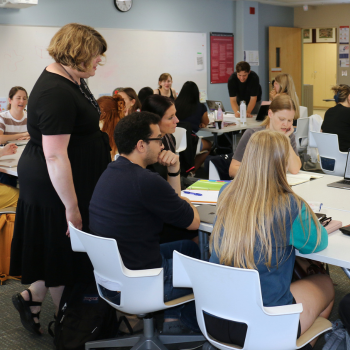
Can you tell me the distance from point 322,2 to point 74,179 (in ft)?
27.5

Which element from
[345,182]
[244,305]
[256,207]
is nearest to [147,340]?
[244,305]

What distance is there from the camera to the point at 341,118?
4.31 meters

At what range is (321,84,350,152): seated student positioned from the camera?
169 inches

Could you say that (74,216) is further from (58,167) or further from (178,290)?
(178,290)

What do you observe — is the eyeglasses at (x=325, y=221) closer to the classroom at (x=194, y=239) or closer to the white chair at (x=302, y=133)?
the classroom at (x=194, y=239)

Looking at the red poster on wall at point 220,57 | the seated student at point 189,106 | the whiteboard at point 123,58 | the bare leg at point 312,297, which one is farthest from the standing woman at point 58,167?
the red poster on wall at point 220,57

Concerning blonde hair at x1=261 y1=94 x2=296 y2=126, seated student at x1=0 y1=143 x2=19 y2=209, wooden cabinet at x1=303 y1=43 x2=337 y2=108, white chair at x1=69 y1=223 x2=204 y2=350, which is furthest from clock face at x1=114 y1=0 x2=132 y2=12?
wooden cabinet at x1=303 y1=43 x2=337 y2=108

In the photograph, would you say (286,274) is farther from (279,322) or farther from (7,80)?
(7,80)

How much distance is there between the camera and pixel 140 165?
2.05 metres

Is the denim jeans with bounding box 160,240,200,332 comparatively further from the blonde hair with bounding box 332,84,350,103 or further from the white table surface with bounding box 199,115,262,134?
the white table surface with bounding box 199,115,262,134

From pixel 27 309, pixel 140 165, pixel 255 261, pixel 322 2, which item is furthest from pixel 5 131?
pixel 322 2

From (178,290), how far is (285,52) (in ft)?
27.8

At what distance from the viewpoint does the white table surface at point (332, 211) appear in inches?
67.3

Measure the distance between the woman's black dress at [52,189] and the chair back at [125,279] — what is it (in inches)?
12.2
